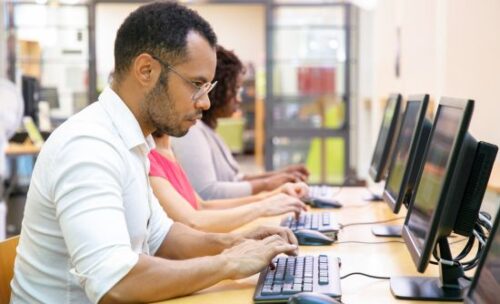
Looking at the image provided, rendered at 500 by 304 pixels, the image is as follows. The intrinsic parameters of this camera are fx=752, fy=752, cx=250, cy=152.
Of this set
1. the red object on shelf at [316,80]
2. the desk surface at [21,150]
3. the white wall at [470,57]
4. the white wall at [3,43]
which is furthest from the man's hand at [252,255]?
the white wall at [3,43]

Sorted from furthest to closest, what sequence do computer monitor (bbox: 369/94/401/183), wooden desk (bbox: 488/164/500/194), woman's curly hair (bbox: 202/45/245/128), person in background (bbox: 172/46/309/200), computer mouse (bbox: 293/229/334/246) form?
woman's curly hair (bbox: 202/45/245/128), person in background (bbox: 172/46/309/200), computer monitor (bbox: 369/94/401/183), wooden desk (bbox: 488/164/500/194), computer mouse (bbox: 293/229/334/246)

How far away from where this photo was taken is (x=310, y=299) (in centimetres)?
134

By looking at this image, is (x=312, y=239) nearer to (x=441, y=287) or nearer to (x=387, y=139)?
(x=441, y=287)

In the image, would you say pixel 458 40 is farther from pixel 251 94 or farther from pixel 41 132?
pixel 251 94

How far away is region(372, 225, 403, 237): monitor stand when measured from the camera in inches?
93.7

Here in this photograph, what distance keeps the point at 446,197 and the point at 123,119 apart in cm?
69

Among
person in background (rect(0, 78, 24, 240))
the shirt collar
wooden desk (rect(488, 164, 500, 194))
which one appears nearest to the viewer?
the shirt collar

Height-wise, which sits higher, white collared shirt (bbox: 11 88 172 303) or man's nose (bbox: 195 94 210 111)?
man's nose (bbox: 195 94 210 111)

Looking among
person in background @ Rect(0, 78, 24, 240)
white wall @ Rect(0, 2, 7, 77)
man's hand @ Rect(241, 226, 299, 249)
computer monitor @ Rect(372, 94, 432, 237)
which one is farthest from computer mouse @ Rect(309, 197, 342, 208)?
white wall @ Rect(0, 2, 7, 77)

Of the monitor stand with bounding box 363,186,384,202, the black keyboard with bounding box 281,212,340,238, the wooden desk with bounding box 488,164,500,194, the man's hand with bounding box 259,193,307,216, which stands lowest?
the monitor stand with bounding box 363,186,384,202

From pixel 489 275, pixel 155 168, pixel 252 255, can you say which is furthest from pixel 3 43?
pixel 489 275

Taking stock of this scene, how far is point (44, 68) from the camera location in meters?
7.71

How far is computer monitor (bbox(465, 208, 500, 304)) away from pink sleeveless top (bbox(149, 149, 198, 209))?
123cm

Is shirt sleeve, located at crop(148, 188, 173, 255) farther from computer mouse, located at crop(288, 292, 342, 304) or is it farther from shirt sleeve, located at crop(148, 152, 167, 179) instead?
computer mouse, located at crop(288, 292, 342, 304)
